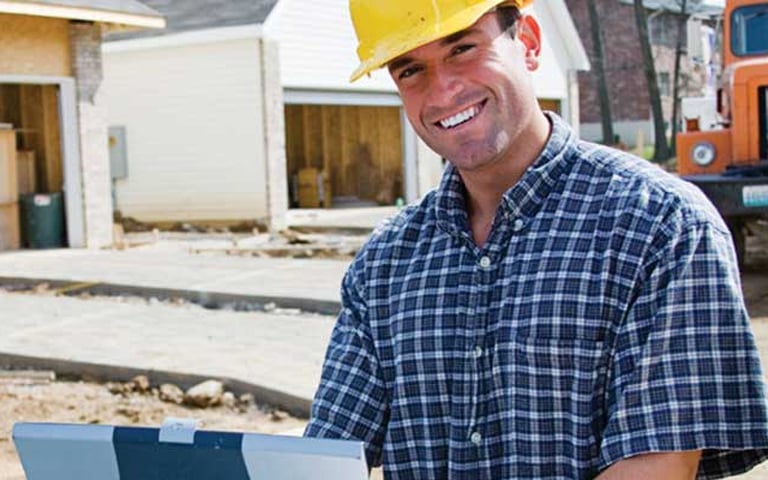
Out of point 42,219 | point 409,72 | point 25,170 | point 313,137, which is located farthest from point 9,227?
point 409,72

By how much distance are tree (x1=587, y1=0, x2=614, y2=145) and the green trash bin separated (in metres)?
25.1

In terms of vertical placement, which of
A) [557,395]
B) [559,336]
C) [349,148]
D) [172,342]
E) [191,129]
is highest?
[191,129]

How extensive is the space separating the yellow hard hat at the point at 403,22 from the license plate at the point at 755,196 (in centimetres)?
883

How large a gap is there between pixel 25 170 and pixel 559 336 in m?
17.7

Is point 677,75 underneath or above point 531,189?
above

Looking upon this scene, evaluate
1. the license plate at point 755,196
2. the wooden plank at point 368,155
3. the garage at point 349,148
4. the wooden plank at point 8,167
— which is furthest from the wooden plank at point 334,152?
the license plate at point 755,196

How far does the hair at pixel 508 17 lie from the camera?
Result: 2215mm

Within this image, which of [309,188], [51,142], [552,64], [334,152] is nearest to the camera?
[51,142]

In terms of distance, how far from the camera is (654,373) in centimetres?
194

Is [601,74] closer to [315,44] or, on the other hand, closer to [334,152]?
[334,152]

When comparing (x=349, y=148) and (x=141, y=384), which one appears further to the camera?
(x=349, y=148)

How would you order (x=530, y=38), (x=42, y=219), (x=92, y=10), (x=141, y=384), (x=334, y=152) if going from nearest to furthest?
(x=530, y=38) < (x=141, y=384) < (x=92, y=10) < (x=42, y=219) < (x=334, y=152)

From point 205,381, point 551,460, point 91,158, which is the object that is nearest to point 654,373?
point 551,460

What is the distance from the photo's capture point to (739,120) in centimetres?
1190
